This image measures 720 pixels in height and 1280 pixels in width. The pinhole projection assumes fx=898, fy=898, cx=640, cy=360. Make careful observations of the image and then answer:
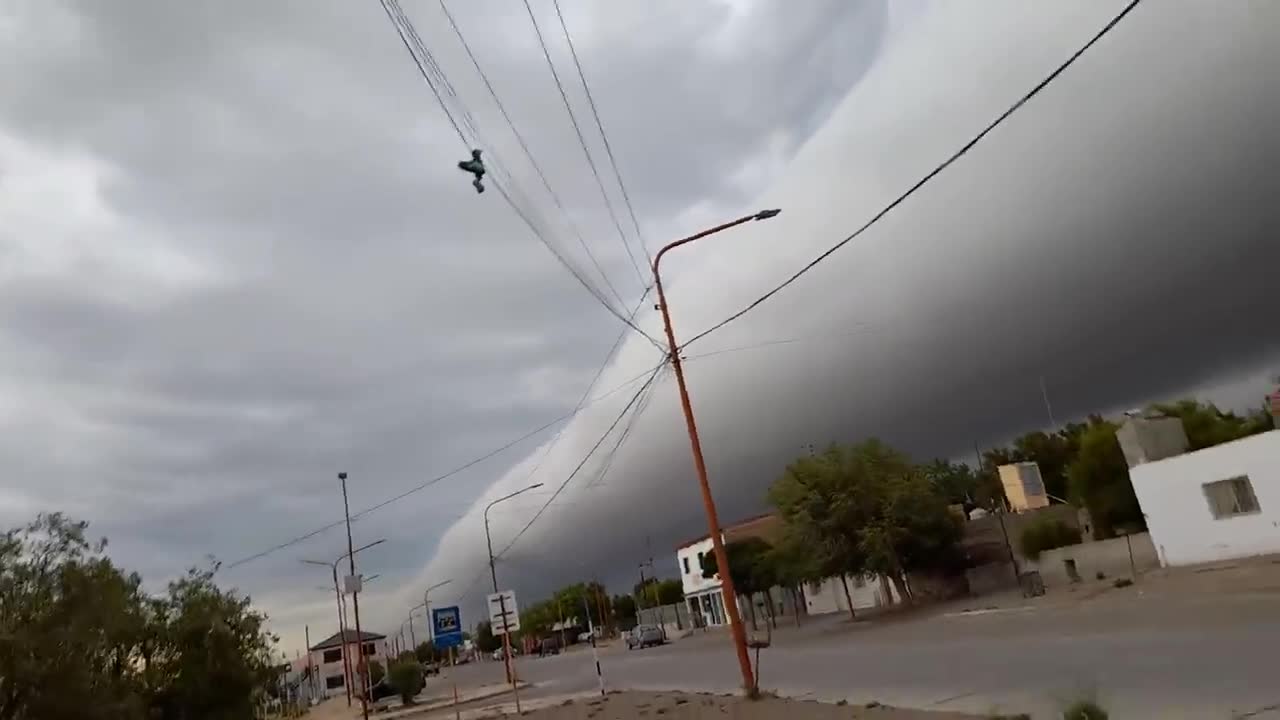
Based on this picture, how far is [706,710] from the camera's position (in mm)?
16531

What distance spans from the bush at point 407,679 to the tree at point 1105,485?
3632cm

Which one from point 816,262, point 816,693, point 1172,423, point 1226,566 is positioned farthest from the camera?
point 1172,423

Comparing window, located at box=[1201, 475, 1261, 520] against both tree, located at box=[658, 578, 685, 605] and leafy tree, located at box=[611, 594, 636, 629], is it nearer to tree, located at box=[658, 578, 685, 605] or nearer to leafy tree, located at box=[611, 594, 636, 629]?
tree, located at box=[658, 578, 685, 605]

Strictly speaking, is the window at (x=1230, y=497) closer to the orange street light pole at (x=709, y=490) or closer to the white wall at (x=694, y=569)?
the orange street light pole at (x=709, y=490)

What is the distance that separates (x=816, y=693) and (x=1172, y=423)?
1021 inches

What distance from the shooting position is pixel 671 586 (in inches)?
4771

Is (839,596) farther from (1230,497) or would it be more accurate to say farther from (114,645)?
(114,645)

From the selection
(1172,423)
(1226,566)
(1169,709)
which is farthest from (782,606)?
(1169,709)

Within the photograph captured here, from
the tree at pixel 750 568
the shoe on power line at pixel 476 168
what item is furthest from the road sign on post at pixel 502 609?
the tree at pixel 750 568

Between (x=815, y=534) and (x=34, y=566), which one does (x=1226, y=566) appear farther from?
(x=34, y=566)

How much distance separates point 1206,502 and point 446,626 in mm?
27935

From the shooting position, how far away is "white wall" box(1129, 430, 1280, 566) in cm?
2742

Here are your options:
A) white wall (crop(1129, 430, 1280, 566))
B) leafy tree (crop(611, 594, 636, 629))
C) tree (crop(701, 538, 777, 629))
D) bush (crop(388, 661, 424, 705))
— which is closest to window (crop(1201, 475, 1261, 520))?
white wall (crop(1129, 430, 1280, 566))

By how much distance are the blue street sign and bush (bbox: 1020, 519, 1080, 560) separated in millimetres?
27874
